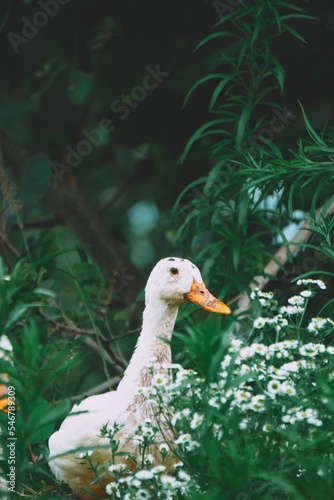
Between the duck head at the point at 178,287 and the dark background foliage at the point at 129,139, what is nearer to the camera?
the duck head at the point at 178,287

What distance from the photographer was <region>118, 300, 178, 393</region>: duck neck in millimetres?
3383

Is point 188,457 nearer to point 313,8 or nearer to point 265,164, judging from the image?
point 265,164

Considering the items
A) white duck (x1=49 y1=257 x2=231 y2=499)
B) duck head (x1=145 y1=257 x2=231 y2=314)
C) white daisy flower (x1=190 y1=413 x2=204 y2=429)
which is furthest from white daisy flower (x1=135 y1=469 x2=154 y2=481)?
duck head (x1=145 y1=257 x2=231 y2=314)

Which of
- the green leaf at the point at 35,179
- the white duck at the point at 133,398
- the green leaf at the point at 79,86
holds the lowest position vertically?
the white duck at the point at 133,398

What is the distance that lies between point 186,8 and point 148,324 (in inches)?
75.5

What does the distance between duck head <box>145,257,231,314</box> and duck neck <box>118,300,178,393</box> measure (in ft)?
0.10

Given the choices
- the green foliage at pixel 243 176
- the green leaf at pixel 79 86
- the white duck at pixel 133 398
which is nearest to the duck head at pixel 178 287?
the white duck at pixel 133 398

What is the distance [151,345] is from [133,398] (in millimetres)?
191

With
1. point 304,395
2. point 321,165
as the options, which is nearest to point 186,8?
point 321,165

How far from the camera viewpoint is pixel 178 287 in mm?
3453

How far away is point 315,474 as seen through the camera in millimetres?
2475

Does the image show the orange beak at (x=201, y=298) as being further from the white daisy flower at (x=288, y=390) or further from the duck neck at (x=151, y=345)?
the white daisy flower at (x=288, y=390)

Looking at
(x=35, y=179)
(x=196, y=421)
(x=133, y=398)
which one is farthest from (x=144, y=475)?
(x=35, y=179)

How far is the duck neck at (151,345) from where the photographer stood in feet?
11.1
